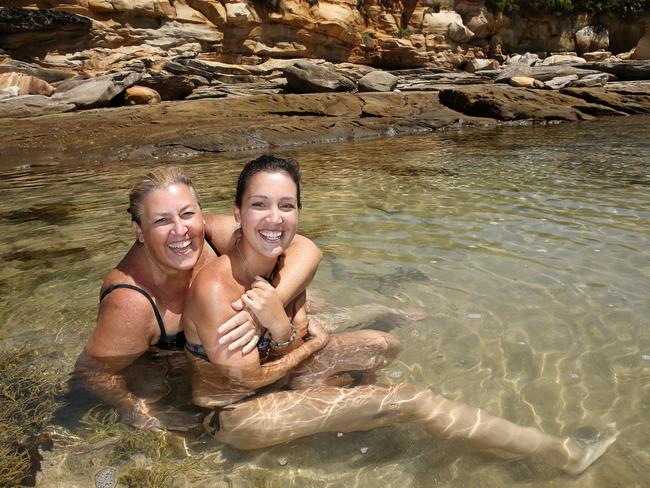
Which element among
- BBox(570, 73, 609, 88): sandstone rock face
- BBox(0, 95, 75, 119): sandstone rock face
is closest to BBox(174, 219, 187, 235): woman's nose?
BBox(0, 95, 75, 119): sandstone rock face

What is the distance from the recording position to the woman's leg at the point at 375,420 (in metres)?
2.51

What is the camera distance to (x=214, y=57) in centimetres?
2300

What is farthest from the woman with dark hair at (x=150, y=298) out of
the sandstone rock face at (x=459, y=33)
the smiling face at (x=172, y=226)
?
the sandstone rock face at (x=459, y=33)

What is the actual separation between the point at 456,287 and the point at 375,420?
6.52 feet

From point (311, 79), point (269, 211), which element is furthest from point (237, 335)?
point (311, 79)

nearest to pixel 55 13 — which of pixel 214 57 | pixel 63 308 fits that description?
pixel 214 57

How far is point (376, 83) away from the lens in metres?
20.1

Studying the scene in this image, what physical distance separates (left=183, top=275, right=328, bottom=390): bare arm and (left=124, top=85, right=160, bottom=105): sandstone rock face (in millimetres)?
14994

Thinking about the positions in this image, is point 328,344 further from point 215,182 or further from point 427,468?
point 215,182

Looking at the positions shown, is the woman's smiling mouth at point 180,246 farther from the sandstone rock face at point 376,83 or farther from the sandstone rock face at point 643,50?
the sandstone rock face at point 643,50

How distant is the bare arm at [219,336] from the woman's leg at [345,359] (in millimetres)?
194

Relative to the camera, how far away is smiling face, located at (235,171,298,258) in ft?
8.97

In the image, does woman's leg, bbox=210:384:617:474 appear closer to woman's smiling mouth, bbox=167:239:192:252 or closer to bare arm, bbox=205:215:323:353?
bare arm, bbox=205:215:323:353

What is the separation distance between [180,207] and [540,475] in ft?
6.94
